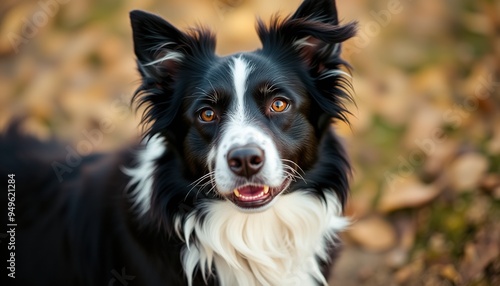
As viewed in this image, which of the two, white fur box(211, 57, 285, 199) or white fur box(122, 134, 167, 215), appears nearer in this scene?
white fur box(211, 57, 285, 199)

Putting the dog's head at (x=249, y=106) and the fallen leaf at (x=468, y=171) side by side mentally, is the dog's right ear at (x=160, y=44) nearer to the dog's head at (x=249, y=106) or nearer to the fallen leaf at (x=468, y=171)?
the dog's head at (x=249, y=106)

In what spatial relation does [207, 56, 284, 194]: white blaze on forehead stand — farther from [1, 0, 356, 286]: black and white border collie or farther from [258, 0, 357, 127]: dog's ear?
[258, 0, 357, 127]: dog's ear

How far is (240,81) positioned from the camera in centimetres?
314

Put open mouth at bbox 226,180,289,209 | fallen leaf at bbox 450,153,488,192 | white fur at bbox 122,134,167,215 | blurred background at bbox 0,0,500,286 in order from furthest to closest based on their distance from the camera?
fallen leaf at bbox 450,153,488,192 < blurred background at bbox 0,0,500,286 < white fur at bbox 122,134,167,215 < open mouth at bbox 226,180,289,209

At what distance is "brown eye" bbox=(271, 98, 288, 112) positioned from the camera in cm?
316

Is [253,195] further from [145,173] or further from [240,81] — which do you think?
[145,173]

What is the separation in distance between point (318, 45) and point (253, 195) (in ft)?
3.23

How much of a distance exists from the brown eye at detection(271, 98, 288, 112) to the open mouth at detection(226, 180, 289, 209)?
44 cm

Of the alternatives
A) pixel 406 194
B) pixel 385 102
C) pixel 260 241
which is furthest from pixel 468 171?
pixel 260 241

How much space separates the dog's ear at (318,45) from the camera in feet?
10.5

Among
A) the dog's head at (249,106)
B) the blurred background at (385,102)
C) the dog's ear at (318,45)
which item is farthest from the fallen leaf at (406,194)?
the dog's ear at (318,45)

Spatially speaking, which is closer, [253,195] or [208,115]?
[253,195]

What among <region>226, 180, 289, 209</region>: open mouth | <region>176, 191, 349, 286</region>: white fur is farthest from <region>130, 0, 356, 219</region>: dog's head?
<region>176, 191, 349, 286</region>: white fur

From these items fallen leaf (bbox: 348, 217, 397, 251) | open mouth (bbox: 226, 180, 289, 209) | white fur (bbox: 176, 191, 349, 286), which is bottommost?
fallen leaf (bbox: 348, 217, 397, 251)
